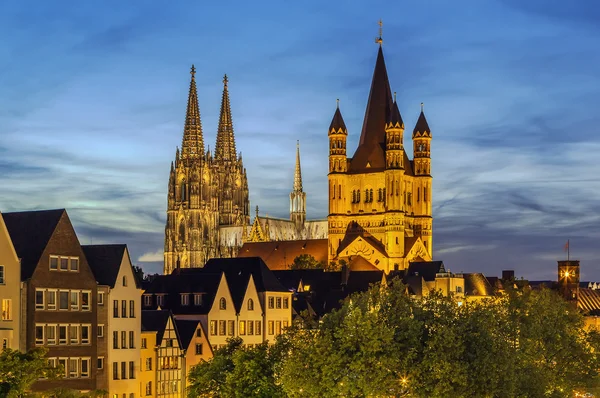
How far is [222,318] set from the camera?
5172 inches

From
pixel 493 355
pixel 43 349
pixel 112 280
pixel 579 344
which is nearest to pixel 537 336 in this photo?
pixel 579 344

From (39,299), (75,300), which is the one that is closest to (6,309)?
(39,299)

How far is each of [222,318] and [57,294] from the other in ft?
103

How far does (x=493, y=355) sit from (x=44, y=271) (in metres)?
33.1

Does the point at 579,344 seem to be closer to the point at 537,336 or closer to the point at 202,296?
the point at 537,336

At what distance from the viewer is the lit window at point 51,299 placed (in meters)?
101

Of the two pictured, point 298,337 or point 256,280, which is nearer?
point 298,337

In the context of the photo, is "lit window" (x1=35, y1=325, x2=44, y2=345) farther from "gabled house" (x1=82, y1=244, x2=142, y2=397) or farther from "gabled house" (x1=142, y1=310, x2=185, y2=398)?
"gabled house" (x1=142, y1=310, x2=185, y2=398)

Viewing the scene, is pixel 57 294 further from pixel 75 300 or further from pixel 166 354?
pixel 166 354

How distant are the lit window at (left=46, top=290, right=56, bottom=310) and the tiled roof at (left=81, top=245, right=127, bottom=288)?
6.58 metres

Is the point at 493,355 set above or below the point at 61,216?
below

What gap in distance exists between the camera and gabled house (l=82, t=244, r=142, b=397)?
352 ft

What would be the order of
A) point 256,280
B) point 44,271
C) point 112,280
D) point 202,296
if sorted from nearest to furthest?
point 44,271 → point 112,280 → point 202,296 → point 256,280

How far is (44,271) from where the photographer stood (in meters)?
101
